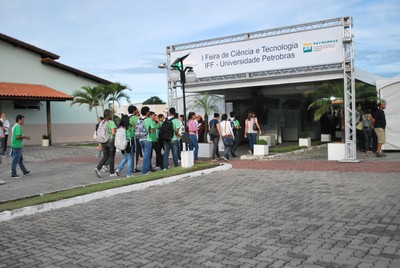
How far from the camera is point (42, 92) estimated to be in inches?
944

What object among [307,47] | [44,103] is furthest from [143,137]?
[44,103]

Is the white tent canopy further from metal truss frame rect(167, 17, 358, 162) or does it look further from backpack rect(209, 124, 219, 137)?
backpack rect(209, 124, 219, 137)

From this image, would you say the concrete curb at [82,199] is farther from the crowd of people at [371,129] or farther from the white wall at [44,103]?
the white wall at [44,103]

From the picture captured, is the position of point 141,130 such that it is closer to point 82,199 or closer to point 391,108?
point 82,199

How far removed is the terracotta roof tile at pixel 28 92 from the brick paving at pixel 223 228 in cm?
1482

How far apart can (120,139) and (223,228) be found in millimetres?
5232

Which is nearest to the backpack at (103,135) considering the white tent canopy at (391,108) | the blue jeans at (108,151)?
the blue jeans at (108,151)

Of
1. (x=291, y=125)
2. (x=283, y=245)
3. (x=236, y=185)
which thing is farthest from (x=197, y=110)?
(x=283, y=245)

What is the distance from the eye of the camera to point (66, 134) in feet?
90.1

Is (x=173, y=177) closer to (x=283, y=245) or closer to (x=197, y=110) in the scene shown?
(x=283, y=245)

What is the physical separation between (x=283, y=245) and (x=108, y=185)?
479 cm

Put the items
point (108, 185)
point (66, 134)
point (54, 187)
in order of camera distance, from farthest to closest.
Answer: point (66, 134) < point (54, 187) < point (108, 185)

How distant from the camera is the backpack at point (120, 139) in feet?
32.0

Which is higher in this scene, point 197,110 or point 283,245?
point 197,110
